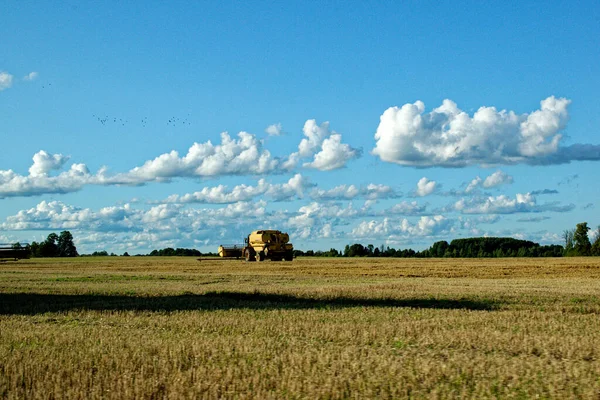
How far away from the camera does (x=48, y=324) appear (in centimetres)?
1702

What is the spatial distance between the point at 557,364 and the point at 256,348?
199 inches

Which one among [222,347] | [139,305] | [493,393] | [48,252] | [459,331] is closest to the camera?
[493,393]

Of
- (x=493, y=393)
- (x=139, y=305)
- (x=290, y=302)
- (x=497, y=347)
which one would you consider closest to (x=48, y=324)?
(x=139, y=305)

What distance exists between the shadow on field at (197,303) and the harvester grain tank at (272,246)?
38.3m

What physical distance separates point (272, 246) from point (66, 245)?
7957 centimetres

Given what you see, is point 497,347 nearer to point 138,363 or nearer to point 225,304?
point 138,363

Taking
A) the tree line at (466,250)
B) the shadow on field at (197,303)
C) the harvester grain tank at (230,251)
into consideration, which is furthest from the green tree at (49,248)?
the shadow on field at (197,303)

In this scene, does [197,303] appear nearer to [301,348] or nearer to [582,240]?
[301,348]

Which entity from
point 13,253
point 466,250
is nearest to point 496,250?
point 466,250

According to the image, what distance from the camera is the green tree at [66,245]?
428 feet

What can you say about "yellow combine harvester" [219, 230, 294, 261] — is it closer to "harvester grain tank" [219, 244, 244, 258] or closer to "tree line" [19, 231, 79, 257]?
"harvester grain tank" [219, 244, 244, 258]

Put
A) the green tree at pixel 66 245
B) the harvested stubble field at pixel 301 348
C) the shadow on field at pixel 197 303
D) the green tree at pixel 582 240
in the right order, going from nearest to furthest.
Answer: the harvested stubble field at pixel 301 348 < the shadow on field at pixel 197 303 < the green tree at pixel 582 240 < the green tree at pixel 66 245

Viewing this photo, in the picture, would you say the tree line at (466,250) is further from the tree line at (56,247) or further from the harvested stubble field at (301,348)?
the harvested stubble field at (301,348)

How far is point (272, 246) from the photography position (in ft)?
211
